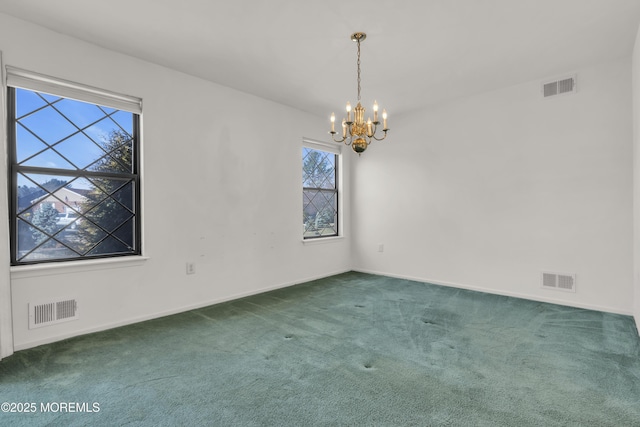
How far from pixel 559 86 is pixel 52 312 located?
18.2 ft

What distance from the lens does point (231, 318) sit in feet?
10.8

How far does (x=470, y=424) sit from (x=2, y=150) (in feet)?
11.6

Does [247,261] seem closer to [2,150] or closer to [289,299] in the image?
[289,299]

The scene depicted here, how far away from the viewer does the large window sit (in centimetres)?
266

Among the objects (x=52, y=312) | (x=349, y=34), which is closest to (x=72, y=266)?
(x=52, y=312)

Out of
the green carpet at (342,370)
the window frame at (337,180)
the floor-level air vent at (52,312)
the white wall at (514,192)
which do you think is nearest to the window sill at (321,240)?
the window frame at (337,180)

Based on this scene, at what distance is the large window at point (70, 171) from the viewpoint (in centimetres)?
266

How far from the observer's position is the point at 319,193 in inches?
210

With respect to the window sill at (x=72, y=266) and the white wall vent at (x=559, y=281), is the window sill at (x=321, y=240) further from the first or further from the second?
the white wall vent at (x=559, y=281)

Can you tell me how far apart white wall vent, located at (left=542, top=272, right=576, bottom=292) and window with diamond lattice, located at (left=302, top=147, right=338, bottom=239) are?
9.94ft

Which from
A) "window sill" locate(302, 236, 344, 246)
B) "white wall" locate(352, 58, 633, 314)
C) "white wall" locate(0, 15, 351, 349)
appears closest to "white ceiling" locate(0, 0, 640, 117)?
"white wall" locate(0, 15, 351, 349)

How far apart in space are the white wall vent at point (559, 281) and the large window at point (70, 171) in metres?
4.56

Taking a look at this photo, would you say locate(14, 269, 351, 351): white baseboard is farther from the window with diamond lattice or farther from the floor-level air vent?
the window with diamond lattice

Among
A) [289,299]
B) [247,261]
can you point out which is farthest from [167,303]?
[289,299]
